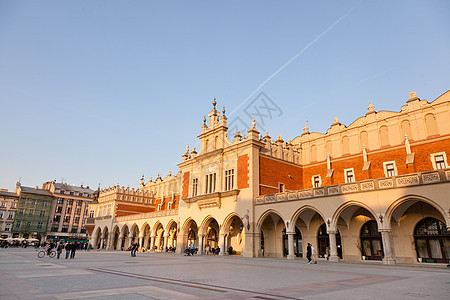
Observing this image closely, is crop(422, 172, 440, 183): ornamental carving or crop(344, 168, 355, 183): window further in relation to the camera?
crop(344, 168, 355, 183): window

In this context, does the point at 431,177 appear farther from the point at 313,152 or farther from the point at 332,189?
the point at 313,152

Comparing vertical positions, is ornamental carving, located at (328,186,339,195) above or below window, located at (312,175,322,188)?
below

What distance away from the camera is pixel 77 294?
7.26 metres

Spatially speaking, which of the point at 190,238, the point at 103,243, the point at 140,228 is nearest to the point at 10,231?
the point at 103,243

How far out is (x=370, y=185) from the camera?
67.5 ft

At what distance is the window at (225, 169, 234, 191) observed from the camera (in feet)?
104

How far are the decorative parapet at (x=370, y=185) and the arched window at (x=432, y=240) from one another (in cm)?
556

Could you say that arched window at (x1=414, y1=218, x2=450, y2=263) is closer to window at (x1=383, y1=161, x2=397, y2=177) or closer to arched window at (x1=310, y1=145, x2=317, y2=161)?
window at (x1=383, y1=161, x2=397, y2=177)

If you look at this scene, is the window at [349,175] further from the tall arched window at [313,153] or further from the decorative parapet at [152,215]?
the decorative parapet at [152,215]

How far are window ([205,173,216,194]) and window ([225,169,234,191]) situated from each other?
7.00ft

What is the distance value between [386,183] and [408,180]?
1369 mm

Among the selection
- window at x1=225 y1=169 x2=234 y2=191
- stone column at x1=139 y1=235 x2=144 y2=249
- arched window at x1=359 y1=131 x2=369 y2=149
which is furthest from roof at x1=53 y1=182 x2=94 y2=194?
arched window at x1=359 y1=131 x2=369 y2=149

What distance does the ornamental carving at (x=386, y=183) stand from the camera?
19.6m

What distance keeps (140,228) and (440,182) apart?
39997mm
